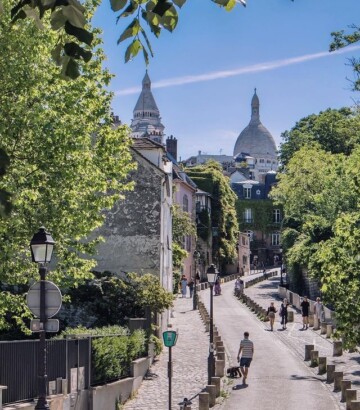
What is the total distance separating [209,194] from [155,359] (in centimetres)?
5134

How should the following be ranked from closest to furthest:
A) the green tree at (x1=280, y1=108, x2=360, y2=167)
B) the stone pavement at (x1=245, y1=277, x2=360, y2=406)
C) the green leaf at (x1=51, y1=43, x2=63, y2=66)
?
the green leaf at (x1=51, y1=43, x2=63, y2=66)
the stone pavement at (x1=245, y1=277, x2=360, y2=406)
the green tree at (x1=280, y1=108, x2=360, y2=167)

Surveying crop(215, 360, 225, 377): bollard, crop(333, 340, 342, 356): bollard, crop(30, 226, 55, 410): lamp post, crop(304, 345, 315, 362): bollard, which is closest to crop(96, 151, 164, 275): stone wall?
crop(304, 345, 315, 362): bollard

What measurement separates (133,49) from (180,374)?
24.7 m

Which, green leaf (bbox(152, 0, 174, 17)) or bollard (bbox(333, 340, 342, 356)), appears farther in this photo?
bollard (bbox(333, 340, 342, 356))

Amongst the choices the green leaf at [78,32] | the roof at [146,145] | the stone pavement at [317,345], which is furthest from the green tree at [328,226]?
the green leaf at [78,32]

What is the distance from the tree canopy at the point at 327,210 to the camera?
22047 millimetres

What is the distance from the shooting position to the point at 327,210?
5506cm

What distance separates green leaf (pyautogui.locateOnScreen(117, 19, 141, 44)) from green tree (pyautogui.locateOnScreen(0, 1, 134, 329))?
498 inches

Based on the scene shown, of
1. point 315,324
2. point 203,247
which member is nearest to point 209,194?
point 203,247

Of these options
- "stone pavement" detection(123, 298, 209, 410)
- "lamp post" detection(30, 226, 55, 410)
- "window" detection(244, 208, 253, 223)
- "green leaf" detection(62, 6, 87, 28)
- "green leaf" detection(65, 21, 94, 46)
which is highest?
"window" detection(244, 208, 253, 223)

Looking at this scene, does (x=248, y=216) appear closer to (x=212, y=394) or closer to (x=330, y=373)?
(x=330, y=373)

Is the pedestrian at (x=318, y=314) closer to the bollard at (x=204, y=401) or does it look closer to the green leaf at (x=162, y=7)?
the bollard at (x=204, y=401)

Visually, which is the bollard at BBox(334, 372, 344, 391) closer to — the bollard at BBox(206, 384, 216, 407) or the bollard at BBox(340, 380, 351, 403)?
the bollard at BBox(340, 380, 351, 403)

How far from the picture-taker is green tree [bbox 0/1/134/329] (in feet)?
63.4
